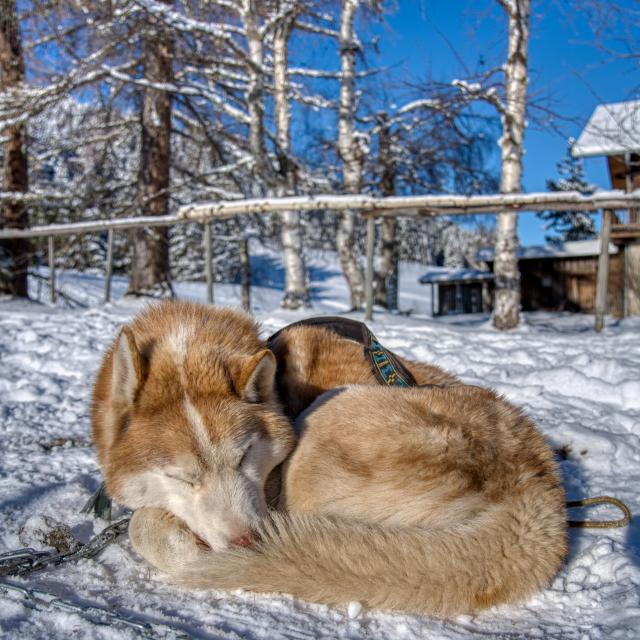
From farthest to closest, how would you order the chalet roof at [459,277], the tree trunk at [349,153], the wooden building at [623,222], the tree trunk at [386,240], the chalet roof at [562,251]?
the chalet roof at [459,277] < the chalet roof at [562,251] < the wooden building at [623,222] < the tree trunk at [386,240] < the tree trunk at [349,153]

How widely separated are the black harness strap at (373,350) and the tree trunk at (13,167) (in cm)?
1008

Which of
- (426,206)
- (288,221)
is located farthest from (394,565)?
(288,221)

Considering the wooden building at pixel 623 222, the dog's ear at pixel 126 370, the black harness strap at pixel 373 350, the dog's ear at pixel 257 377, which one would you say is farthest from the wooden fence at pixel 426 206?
the wooden building at pixel 623 222

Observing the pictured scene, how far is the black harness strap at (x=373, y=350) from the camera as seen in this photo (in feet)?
8.57

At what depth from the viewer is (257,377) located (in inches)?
87.4

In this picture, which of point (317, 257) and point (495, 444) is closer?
point (495, 444)

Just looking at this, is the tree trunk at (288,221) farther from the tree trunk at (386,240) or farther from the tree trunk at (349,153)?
the tree trunk at (386,240)

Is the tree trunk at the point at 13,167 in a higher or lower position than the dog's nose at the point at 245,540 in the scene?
higher

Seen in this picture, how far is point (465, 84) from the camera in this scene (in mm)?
10023

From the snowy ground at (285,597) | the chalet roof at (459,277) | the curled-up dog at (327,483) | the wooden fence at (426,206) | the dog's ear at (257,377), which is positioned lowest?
the snowy ground at (285,597)

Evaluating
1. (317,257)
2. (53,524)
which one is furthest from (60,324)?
(317,257)

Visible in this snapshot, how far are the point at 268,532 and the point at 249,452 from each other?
36 centimetres

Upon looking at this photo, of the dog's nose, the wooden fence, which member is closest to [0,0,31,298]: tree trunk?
the wooden fence

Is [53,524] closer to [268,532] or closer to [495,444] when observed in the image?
[268,532]
